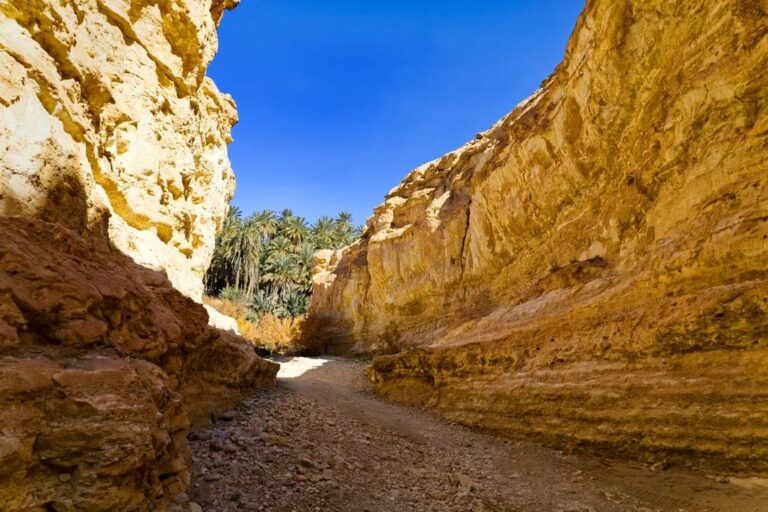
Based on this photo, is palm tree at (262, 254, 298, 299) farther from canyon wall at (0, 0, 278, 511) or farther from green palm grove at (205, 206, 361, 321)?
canyon wall at (0, 0, 278, 511)

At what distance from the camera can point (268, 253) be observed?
4834 cm

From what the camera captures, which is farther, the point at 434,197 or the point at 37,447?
the point at 434,197

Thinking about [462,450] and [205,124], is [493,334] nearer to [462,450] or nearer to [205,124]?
[462,450]

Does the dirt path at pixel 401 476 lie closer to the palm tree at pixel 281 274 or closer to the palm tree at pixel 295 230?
the palm tree at pixel 281 274

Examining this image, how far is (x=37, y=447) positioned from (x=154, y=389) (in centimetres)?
91

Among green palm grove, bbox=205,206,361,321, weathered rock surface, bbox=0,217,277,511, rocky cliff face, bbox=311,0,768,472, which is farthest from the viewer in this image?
green palm grove, bbox=205,206,361,321

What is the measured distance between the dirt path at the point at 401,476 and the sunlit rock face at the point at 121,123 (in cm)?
311

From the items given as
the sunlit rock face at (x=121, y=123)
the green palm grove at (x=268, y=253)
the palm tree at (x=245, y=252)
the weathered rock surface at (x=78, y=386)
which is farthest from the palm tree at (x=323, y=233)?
the weathered rock surface at (x=78, y=386)

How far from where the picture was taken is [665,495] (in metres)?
4.49

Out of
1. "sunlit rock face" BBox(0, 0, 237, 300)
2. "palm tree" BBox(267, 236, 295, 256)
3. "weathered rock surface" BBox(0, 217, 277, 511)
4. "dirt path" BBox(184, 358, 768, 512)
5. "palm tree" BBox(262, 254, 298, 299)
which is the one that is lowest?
"dirt path" BBox(184, 358, 768, 512)

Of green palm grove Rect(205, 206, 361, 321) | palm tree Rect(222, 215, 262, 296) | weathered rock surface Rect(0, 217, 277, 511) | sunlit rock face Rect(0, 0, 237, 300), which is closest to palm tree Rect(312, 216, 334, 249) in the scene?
green palm grove Rect(205, 206, 361, 321)

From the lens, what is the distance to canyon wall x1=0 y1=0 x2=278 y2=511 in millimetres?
2471

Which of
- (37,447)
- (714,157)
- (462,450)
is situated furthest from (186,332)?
(714,157)

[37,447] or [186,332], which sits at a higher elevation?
[186,332]
